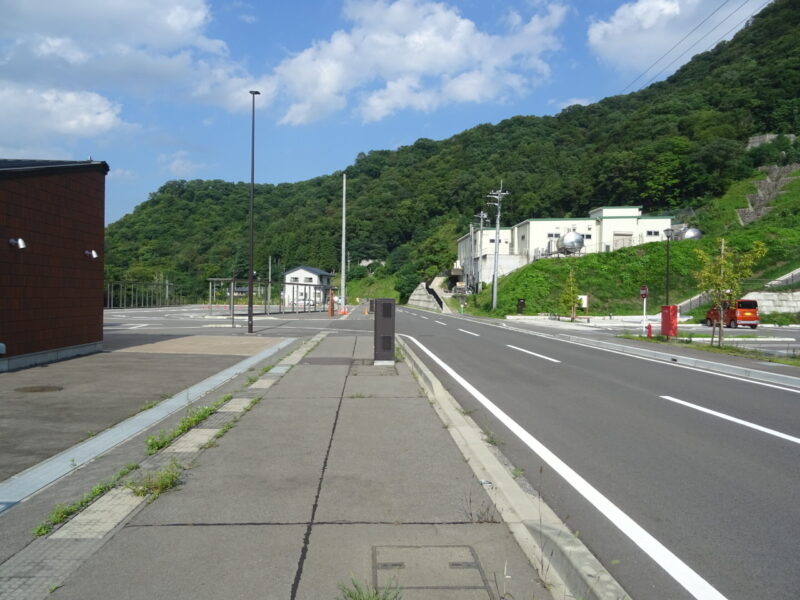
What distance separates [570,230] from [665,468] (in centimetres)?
6187

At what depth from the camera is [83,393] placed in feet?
30.7

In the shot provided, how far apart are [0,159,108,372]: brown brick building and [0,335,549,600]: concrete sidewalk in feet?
25.9

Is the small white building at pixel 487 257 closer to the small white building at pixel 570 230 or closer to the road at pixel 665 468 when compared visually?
the small white building at pixel 570 230

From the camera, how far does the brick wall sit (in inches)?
463

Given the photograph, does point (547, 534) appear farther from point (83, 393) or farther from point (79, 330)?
point (79, 330)

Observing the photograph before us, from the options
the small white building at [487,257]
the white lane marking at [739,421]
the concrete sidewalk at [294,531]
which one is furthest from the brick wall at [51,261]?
the small white building at [487,257]

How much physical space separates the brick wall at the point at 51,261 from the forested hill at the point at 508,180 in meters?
60.2

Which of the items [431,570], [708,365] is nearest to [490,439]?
[431,570]

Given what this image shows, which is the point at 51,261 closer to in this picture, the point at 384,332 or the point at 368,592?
the point at 384,332

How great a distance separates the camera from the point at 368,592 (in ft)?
9.98

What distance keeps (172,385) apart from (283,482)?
625 cm

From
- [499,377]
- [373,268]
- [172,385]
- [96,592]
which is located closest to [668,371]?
[499,377]

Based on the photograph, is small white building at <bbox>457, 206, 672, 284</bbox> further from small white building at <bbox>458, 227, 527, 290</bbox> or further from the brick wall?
the brick wall

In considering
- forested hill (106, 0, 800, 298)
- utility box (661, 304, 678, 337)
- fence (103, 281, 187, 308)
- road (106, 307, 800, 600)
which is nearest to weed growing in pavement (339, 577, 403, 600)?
road (106, 307, 800, 600)
